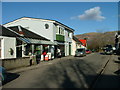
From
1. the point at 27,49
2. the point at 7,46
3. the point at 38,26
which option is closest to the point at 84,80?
the point at 7,46

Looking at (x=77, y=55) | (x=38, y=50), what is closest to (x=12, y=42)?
(x=38, y=50)

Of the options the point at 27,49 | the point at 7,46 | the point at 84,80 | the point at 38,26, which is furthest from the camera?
the point at 38,26

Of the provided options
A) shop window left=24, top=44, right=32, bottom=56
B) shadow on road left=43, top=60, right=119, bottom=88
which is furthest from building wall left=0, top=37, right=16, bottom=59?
shadow on road left=43, top=60, right=119, bottom=88

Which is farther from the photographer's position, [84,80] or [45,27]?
[45,27]

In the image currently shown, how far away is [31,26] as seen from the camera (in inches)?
1156

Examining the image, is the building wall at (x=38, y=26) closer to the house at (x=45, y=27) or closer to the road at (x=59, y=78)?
the house at (x=45, y=27)

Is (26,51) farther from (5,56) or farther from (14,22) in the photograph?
(14,22)

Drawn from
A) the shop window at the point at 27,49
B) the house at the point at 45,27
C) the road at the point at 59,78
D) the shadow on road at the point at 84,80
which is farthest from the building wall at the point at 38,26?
the shadow on road at the point at 84,80

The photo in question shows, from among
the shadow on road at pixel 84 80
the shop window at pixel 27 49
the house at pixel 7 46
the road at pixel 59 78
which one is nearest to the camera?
the shadow on road at pixel 84 80

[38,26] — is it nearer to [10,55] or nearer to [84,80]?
[10,55]

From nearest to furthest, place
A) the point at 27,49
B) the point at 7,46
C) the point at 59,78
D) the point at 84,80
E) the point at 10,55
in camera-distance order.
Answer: the point at 84,80, the point at 59,78, the point at 7,46, the point at 10,55, the point at 27,49

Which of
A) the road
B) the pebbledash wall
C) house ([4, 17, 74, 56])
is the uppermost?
house ([4, 17, 74, 56])

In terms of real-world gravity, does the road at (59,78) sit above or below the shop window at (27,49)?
below

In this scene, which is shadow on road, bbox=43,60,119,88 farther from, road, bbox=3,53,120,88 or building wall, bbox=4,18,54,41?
building wall, bbox=4,18,54,41
